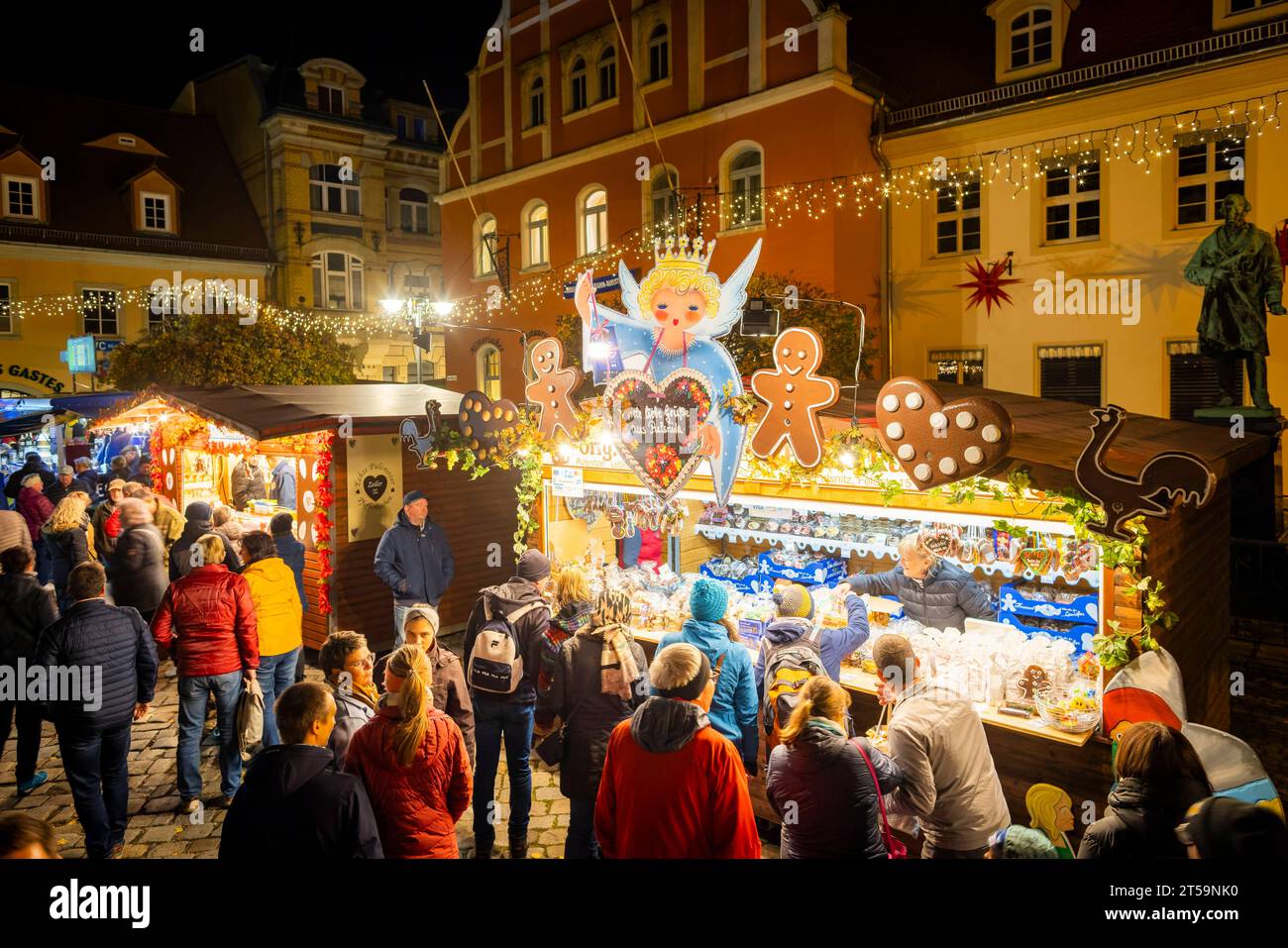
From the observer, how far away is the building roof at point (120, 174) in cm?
2433

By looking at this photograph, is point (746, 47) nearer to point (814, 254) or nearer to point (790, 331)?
point (814, 254)

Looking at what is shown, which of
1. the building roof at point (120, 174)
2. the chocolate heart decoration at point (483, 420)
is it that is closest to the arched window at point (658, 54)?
the chocolate heart decoration at point (483, 420)

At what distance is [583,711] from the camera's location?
15.4ft

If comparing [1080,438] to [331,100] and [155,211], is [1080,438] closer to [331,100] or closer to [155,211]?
[155,211]

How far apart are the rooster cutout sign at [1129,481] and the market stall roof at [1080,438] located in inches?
6.1

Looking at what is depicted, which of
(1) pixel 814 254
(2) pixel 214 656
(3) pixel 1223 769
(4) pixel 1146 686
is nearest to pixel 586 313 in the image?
(2) pixel 214 656

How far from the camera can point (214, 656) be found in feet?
19.1

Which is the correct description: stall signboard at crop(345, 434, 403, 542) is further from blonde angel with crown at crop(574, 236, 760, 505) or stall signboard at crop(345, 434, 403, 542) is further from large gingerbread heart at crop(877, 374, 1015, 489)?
large gingerbread heart at crop(877, 374, 1015, 489)

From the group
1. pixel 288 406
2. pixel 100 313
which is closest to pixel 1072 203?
pixel 288 406

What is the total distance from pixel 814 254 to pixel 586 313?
9.59 m

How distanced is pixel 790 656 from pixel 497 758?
2.05 meters

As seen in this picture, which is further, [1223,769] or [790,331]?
[790,331]

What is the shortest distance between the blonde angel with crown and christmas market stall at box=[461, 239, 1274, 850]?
0.06 ft

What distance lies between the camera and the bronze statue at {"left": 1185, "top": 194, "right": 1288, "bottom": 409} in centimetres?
1014
